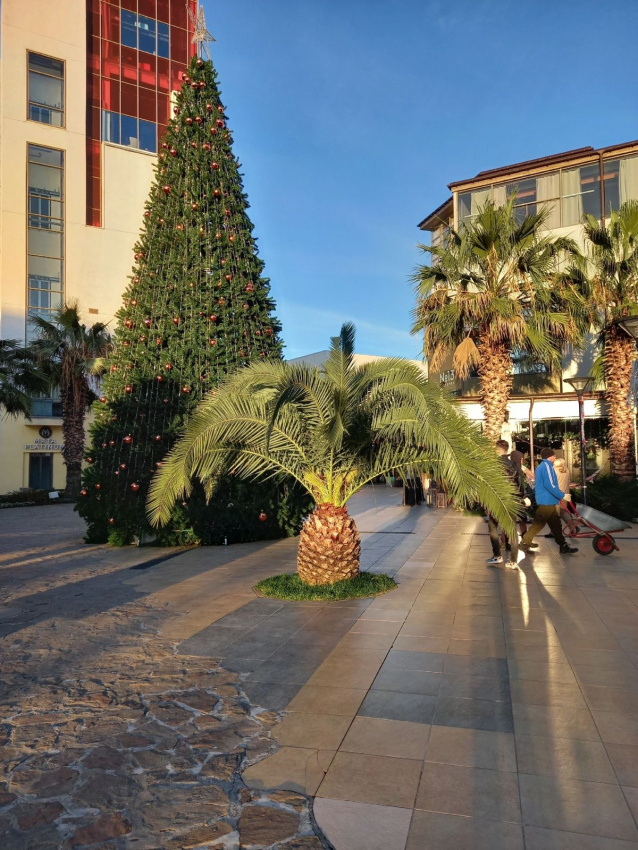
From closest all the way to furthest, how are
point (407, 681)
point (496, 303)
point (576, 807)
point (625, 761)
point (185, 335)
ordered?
point (576, 807) < point (625, 761) < point (407, 681) < point (185, 335) < point (496, 303)

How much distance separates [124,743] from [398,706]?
180 cm

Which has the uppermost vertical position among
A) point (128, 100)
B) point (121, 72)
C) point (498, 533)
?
point (121, 72)

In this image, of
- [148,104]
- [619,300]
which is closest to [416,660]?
[619,300]

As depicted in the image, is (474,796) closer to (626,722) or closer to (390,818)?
(390,818)

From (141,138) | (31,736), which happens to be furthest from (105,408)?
(141,138)

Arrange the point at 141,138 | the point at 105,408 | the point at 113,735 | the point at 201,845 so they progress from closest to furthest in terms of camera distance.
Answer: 1. the point at 201,845
2. the point at 113,735
3. the point at 105,408
4. the point at 141,138

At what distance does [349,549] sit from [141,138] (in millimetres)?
39351

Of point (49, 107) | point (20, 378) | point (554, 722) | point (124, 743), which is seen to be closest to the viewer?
point (124, 743)

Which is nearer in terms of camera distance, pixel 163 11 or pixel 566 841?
pixel 566 841

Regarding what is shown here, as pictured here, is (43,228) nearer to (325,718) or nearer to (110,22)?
(110,22)

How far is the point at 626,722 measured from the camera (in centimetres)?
410

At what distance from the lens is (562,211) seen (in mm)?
22172

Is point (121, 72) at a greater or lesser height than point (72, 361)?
greater

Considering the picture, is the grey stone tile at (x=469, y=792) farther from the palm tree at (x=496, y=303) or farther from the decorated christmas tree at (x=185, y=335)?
the palm tree at (x=496, y=303)
